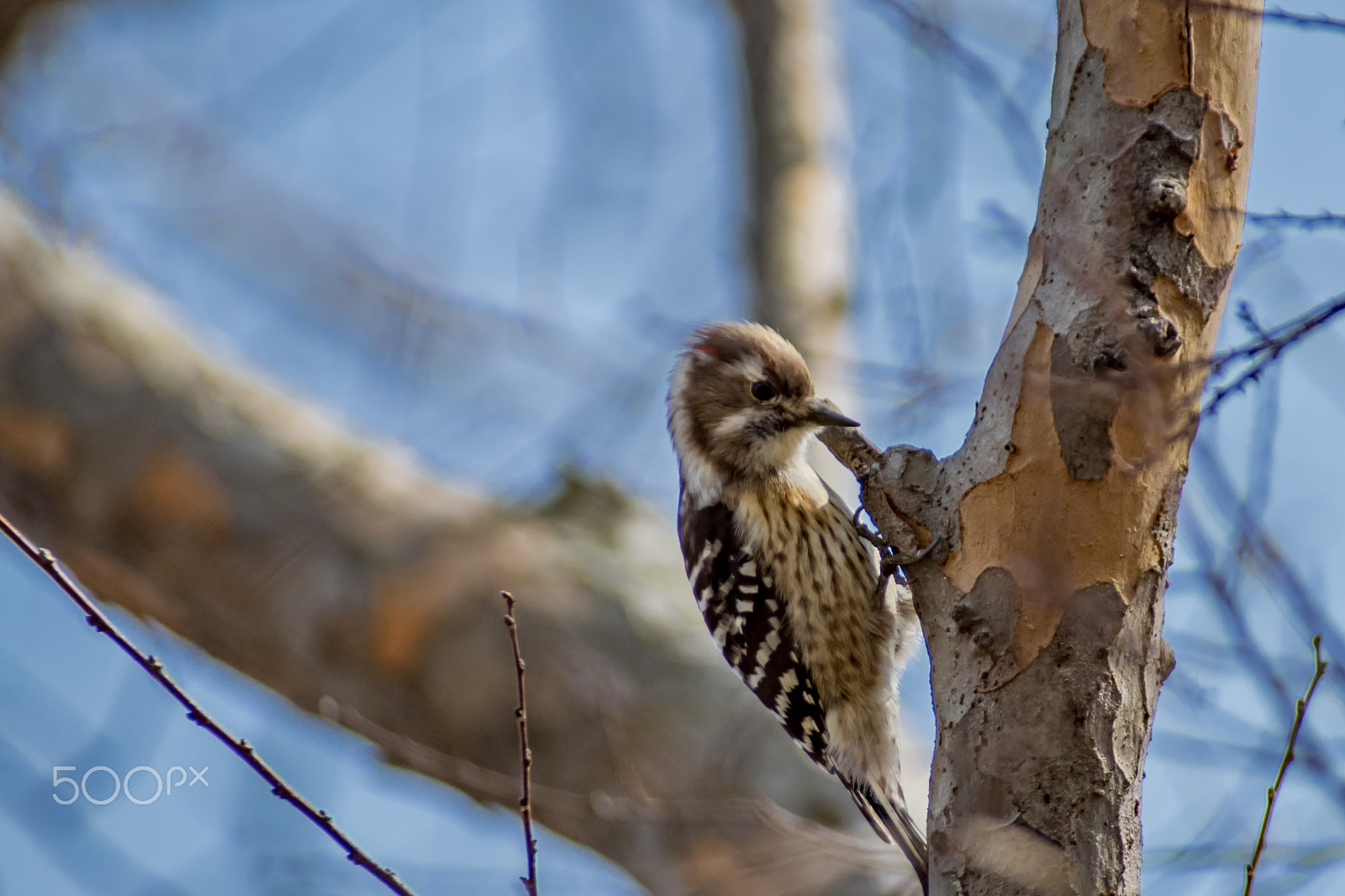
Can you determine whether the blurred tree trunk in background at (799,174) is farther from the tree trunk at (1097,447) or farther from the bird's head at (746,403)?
the tree trunk at (1097,447)

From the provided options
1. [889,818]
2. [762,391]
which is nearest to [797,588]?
[762,391]

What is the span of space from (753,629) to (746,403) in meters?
0.75

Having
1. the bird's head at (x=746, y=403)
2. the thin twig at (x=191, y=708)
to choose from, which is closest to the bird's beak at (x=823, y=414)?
the bird's head at (x=746, y=403)

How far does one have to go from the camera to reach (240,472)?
186 inches

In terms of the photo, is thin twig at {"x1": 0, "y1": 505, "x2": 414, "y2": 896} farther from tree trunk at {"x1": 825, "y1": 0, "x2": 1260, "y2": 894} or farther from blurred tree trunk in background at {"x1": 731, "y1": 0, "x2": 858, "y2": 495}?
blurred tree trunk in background at {"x1": 731, "y1": 0, "x2": 858, "y2": 495}

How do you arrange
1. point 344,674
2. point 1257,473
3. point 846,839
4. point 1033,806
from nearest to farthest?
1. point 1033,806
2. point 1257,473
3. point 846,839
4. point 344,674

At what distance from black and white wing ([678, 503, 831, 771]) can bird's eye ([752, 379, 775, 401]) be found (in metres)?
0.39

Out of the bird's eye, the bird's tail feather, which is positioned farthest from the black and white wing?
the bird's eye

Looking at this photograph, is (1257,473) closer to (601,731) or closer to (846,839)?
(846,839)

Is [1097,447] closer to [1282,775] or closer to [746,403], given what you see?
[1282,775]

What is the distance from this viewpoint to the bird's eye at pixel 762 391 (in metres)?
3.98

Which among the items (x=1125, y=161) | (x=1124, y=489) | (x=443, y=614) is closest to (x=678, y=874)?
(x=443, y=614)

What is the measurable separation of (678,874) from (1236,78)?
10.2 feet

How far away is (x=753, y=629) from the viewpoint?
3893 millimetres
